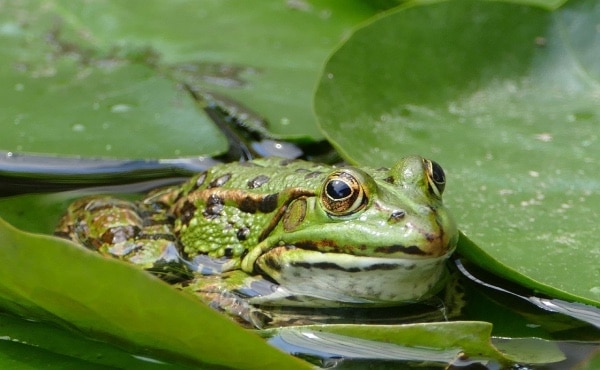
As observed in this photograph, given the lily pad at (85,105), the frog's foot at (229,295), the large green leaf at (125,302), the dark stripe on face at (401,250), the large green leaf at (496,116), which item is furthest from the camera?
the lily pad at (85,105)

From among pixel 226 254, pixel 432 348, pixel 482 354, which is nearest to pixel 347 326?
pixel 432 348

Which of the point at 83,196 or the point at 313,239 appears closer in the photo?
the point at 313,239

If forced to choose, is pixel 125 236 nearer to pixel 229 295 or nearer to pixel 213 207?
pixel 213 207

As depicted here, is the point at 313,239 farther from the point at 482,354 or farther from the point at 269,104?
the point at 269,104

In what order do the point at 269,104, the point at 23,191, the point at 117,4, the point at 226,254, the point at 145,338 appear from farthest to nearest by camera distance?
the point at 117,4 → the point at 269,104 → the point at 23,191 → the point at 226,254 → the point at 145,338

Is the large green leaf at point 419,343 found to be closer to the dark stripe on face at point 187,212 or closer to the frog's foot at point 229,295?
the frog's foot at point 229,295

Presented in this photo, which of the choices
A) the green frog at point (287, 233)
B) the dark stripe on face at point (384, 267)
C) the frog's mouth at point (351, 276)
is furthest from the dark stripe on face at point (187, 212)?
the dark stripe on face at point (384, 267)

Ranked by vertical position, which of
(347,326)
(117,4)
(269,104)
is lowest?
(347,326)
